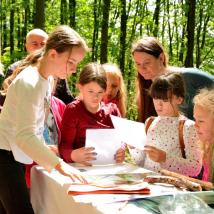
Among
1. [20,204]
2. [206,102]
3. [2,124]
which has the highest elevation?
[206,102]

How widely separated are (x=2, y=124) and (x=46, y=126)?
533 millimetres

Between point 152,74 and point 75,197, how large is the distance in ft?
4.94

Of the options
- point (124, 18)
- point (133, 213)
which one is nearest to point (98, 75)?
point (133, 213)

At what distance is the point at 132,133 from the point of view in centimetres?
226

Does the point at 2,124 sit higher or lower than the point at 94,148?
higher

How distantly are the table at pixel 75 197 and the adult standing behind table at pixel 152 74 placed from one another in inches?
30.1

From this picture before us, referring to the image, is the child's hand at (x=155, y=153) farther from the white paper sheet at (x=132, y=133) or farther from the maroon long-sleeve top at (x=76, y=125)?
the maroon long-sleeve top at (x=76, y=125)

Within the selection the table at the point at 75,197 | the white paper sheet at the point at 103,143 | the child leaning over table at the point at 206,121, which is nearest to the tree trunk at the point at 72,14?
the white paper sheet at the point at 103,143

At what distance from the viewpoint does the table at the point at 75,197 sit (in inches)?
60.2

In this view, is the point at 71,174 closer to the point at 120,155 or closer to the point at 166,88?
the point at 120,155

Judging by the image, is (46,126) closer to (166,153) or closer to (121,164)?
(121,164)

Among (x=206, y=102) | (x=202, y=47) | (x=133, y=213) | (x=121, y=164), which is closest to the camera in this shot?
(x=133, y=213)

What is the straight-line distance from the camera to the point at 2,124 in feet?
7.02

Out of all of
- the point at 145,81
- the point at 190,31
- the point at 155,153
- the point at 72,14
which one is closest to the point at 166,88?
the point at 155,153
